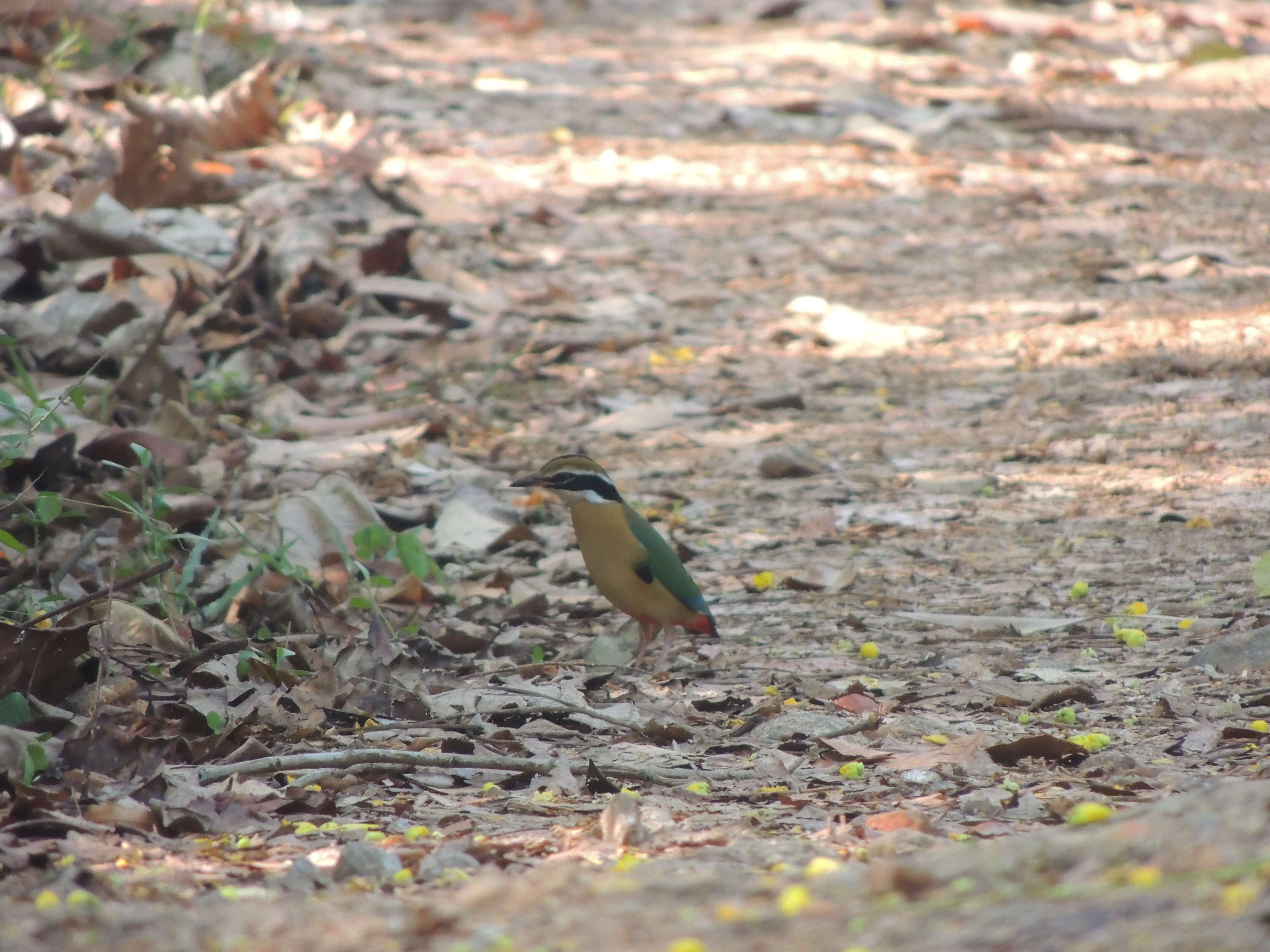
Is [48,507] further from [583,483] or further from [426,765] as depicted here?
[583,483]

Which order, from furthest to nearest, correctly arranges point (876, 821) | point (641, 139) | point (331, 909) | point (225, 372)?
1. point (641, 139)
2. point (225, 372)
3. point (876, 821)
4. point (331, 909)

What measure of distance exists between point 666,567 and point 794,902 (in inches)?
98.2

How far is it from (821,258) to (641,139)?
9.75ft

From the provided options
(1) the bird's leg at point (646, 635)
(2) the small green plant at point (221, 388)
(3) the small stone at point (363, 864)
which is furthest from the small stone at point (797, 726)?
(2) the small green plant at point (221, 388)

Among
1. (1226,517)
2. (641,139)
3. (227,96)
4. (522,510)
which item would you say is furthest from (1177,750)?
(641,139)

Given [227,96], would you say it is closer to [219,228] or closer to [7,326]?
[219,228]

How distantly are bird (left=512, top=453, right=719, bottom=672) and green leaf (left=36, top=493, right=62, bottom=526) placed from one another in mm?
1418

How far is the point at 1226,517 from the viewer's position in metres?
5.42

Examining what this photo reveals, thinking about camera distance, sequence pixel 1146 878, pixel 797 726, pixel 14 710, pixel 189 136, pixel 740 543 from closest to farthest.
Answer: pixel 1146 878 → pixel 14 710 → pixel 797 726 → pixel 740 543 → pixel 189 136

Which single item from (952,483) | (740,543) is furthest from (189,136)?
(952,483)

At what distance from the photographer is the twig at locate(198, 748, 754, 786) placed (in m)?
3.24

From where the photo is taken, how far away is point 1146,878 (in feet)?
6.77

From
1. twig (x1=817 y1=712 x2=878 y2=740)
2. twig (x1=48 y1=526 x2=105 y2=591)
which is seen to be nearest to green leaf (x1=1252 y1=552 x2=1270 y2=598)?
twig (x1=817 y1=712 x2=878 y2=740)

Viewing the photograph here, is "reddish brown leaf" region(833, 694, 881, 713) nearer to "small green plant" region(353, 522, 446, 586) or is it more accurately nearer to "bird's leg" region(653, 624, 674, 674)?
"bird's leg" region(653, 624, 674, 674)
